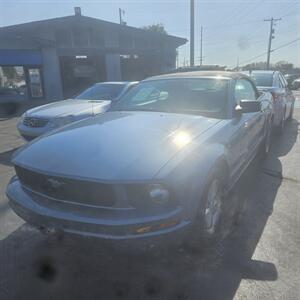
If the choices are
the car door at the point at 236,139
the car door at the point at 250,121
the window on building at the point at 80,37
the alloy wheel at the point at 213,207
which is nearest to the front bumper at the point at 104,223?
the alloy wheel at the point at 213,207

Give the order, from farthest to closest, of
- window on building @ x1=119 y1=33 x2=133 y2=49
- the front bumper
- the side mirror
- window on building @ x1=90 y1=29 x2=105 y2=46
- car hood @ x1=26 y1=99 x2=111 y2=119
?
1. window on building @ x1=119 y1=33 x2=133 y2=49
2. window on building @ x1=90 y1=29 x2=105 y2=46
3. car hood @ x1=26 y1=99 x2=111 y2=119
4. the side mirror
5. the front bumper

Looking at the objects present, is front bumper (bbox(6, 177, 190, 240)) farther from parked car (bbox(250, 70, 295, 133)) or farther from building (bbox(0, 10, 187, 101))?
building (bbox(0, 10, 187, 101))

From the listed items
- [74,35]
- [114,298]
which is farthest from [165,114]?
[74,35]

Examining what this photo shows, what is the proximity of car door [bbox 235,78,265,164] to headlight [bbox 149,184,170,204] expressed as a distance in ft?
6.62

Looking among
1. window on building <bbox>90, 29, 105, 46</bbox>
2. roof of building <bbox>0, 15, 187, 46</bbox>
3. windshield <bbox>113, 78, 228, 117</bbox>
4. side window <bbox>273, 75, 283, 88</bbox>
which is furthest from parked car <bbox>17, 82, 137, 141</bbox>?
window on building <bbox>90, 29, 105, 46</bbox>

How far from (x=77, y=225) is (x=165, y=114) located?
176 cm

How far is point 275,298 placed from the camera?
8.24 ft

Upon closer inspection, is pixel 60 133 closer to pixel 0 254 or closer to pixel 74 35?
pixel 0 254

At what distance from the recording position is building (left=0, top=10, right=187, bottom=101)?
19266 mm

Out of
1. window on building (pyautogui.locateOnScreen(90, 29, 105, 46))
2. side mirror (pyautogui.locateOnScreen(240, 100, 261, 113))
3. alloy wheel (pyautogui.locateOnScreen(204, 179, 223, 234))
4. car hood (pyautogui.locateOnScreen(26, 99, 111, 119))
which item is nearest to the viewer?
alloy wheel (pyautogui.locateOnScreen(204, 179, 223, 234))

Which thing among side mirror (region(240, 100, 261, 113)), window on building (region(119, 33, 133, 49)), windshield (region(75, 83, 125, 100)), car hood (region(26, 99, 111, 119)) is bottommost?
car hood (region(26, 99, 111, 119))

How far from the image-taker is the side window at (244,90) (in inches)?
169

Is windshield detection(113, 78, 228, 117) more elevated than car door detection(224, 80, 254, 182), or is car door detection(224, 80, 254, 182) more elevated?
windshield detection(113, 78, 228, 117)

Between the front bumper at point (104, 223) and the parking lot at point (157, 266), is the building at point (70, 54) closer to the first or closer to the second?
the parking lot at point (157, 266)
